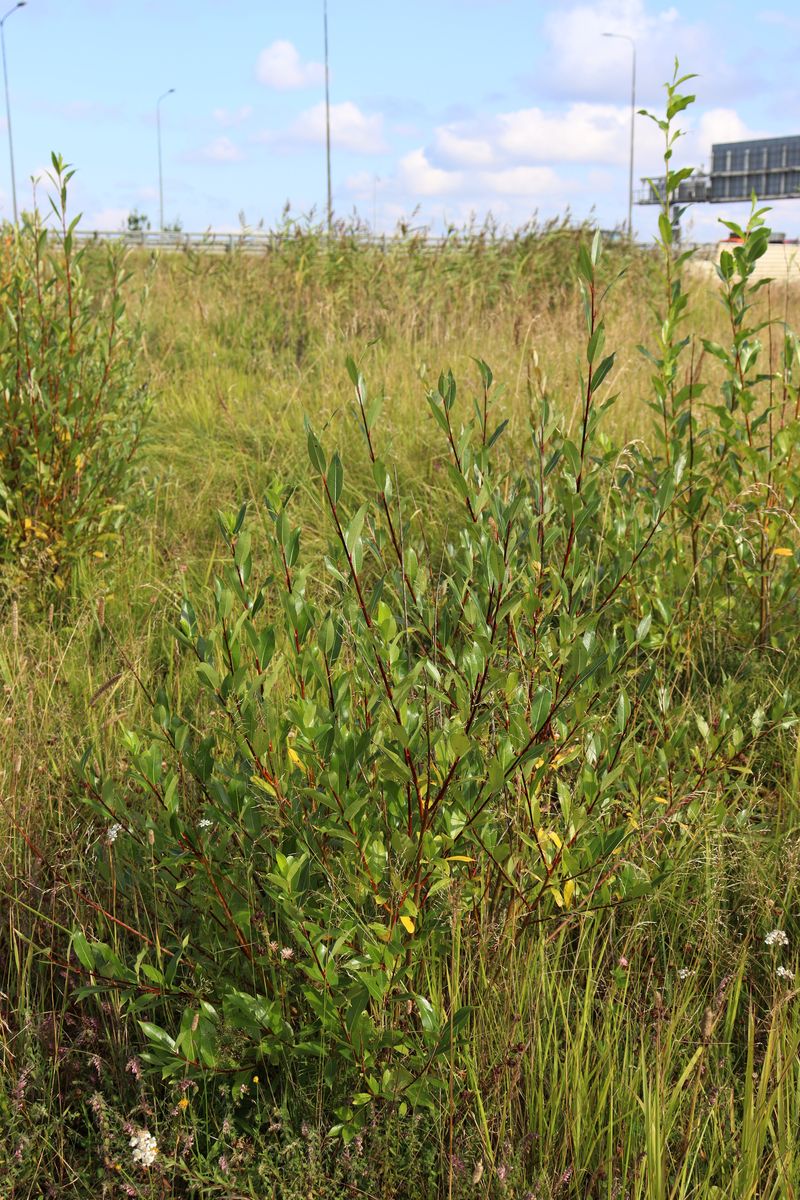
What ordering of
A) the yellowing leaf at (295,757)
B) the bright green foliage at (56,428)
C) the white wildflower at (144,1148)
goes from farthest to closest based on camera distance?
the bright green foliage at (56,428) < the yellowing leaf at (295,757) < the white wildflower at (144,1148)

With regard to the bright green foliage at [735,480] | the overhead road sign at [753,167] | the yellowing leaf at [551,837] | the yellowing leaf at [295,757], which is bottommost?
the yellowing leaf at [551,837]

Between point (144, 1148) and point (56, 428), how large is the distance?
9.11 feet

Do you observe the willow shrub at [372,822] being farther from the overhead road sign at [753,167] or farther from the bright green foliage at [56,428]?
the overhead road sign at [753,167]

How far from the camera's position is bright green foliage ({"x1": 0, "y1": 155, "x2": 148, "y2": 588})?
3.79 metres

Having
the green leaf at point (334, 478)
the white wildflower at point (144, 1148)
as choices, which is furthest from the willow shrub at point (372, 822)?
the white wildflower at point (144, 1148)

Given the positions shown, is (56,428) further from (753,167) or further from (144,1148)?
(753,167)

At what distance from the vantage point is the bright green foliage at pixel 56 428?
12.4 feet

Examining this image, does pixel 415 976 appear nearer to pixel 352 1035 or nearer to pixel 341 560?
pixel 352 1035

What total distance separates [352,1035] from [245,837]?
58 centimetres

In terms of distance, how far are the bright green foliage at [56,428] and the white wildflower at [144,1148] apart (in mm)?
2483

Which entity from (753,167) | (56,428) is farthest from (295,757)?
(753,167)

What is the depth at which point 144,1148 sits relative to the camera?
1633 millimetres

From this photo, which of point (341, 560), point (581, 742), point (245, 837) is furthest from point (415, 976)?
point (341, 560)

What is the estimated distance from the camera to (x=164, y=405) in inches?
239
